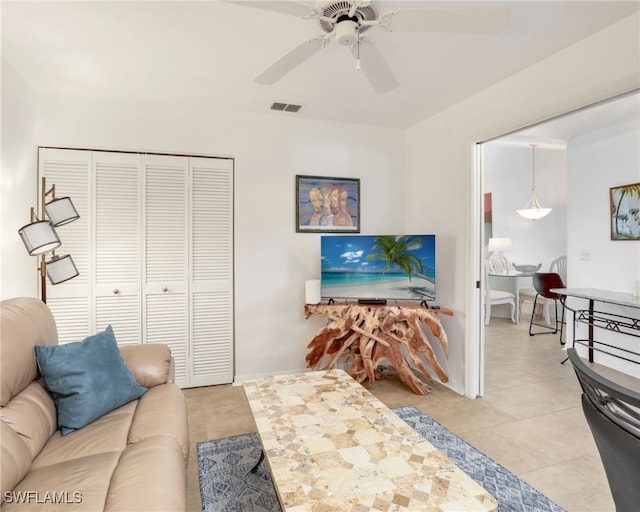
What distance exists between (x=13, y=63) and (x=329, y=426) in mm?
3077

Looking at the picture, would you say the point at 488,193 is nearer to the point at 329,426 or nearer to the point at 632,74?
the point at 632,74

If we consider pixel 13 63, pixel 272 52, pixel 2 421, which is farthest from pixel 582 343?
pixel 13 63

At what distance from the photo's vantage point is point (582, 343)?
4105 mm

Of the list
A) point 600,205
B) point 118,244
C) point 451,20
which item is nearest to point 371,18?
point 451,20

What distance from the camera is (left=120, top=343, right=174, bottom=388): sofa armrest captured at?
2240mm

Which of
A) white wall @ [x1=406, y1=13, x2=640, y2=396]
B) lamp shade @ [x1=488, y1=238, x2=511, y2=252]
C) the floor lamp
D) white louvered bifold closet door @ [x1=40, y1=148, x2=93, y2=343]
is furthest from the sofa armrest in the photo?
lamp shade @ [x1=488, y1=238, x2=511, y2=252]

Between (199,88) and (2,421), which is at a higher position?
(199,88)

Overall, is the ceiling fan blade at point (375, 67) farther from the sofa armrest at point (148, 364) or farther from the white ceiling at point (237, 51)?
the sofa armrest at point (148, 364)

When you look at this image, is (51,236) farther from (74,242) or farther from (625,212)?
(625,212)

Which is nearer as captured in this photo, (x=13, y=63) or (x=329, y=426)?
(x=329, y=426)

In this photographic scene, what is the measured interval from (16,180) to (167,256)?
1.18 meters

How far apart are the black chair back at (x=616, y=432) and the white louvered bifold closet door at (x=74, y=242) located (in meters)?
3.40

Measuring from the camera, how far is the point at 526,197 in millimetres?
6484

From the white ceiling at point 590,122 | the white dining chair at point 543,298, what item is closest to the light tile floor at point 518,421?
the white dining chair at point 543,298
